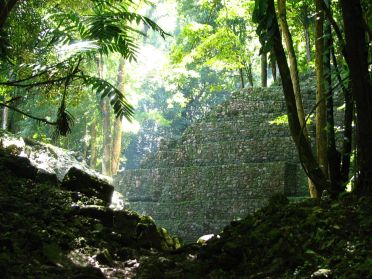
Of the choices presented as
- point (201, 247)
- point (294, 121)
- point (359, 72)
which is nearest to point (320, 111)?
point (294, 121)

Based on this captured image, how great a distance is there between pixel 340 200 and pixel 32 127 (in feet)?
63.6

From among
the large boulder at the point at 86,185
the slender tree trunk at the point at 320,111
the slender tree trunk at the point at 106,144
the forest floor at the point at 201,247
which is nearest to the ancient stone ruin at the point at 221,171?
the slender tree trunk at the point at 106,144

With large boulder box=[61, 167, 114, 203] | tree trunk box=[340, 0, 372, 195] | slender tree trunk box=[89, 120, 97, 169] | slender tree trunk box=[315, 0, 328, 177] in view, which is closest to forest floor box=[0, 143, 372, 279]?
tree trunk box=[340, 0, 372, 195]

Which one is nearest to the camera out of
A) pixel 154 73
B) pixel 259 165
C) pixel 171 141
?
pixel 259 165

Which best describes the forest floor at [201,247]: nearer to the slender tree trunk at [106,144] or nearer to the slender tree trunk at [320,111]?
the slender tree trunk at [320,111]

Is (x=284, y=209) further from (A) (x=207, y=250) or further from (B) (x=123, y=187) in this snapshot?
(B) (x=123, y=187)

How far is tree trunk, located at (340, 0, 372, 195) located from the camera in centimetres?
390

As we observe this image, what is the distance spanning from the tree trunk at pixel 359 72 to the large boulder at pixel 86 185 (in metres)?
4.05

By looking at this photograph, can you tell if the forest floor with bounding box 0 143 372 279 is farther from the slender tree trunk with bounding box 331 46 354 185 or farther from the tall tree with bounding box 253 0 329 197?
the slender tree trunk with bounding box 331 46 354 185

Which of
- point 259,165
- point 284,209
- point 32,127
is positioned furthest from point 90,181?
point 32,127

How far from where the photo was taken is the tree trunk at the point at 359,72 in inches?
154

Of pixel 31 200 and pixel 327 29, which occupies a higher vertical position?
pixel 327 29

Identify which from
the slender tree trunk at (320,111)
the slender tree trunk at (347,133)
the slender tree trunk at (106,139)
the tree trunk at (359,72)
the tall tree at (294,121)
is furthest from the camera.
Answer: the slender tree trunk at (106,139)

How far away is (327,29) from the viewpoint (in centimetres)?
530
